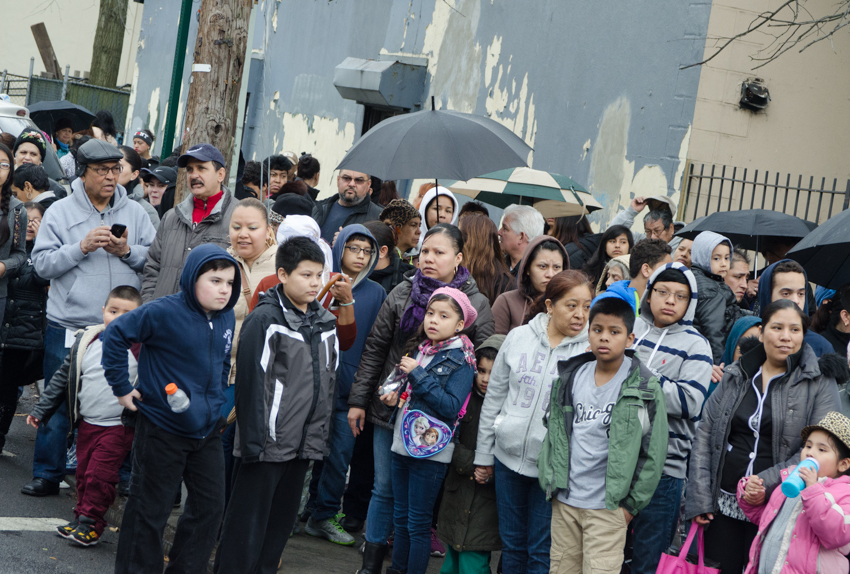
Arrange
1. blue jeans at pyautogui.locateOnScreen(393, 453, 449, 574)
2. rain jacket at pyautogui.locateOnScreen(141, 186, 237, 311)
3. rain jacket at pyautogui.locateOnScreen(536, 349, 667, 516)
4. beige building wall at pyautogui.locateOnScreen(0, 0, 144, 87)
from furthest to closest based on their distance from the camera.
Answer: beige building wall at pyautogui.locateOnScreen(0, 0, 144, 87), rain jacket at pyautogui.locateOnScreen(141, 186, 237, 311), blue jeans at pyautogui.locateOnScreen(393, 453, 449, 574), rain jacket at pyautogui.locateOnScreen(536, 349, 667, 516)

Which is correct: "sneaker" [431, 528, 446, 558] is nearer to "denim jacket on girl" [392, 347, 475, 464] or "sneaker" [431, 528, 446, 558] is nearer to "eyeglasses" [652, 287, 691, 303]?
"denim jacket on girl" [392, 347, 475, 464]

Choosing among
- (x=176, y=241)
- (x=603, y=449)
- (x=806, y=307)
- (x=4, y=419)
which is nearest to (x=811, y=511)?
(x=603, y=449)

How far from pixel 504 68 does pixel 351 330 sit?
25.3 ft

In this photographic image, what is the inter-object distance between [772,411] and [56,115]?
48.4 ft

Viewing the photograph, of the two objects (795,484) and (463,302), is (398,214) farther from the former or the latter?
(795,484)

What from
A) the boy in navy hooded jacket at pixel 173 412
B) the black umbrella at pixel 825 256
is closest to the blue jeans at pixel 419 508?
the boy in navy hooded jacket at pixel 173 412

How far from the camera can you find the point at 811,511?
4250mm

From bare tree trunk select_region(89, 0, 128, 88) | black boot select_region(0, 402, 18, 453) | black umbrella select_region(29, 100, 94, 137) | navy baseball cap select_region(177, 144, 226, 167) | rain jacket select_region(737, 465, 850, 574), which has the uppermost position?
bare tree trunk select_region(89, 0, 128, 88)

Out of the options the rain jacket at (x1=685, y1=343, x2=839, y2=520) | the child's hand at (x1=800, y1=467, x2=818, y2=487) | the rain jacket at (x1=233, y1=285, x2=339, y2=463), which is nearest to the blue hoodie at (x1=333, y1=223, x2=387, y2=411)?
the rain jacket at (x1=233, y1=285, x2=339, y2=463)

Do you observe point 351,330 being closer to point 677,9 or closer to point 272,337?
point 272,337

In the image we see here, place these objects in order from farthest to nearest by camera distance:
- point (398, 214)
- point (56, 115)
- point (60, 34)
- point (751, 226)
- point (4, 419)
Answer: point (60, 34)
point (56, 115)
point (398, 214)
point (751, 226)
point (4, 419)

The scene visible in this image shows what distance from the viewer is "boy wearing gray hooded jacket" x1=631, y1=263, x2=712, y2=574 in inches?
198

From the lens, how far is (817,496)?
4.23 m

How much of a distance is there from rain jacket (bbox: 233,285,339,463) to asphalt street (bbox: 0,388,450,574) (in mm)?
1122
